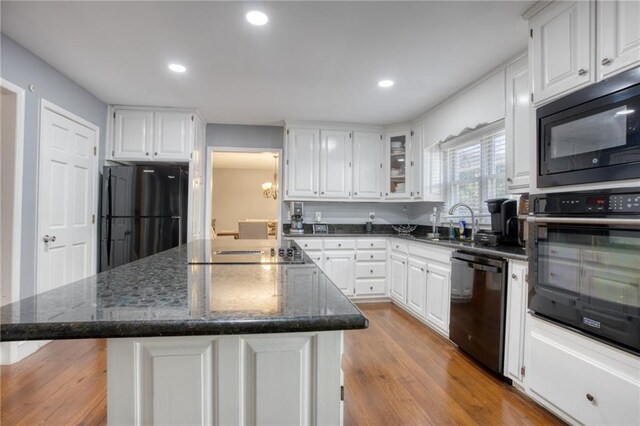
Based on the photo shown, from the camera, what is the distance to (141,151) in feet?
12.2

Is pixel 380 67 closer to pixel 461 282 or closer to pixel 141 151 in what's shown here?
pixel 461 282

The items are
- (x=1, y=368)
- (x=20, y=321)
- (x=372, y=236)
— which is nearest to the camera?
(x=20, y=321)

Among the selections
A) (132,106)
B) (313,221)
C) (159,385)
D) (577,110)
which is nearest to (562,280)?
(577,110)

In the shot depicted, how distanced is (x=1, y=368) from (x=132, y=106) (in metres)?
2.74

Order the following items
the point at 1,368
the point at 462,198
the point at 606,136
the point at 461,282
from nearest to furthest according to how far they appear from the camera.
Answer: the point at 606,136, the point at 1,368, the point at 461,282, the point at 462,198

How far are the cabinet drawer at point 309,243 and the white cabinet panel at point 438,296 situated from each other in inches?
53.1

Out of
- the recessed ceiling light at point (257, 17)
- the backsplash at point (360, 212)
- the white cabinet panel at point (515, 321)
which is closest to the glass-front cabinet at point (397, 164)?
the backsplash at point (360, 212)

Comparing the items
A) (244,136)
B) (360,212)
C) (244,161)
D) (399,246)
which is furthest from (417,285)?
(244,161)

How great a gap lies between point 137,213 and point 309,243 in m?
1.94

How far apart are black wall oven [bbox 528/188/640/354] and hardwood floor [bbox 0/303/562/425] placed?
0.64 metres

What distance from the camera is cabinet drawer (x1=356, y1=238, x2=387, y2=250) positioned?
13.2 feet

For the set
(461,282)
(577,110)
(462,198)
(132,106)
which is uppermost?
(132,106)

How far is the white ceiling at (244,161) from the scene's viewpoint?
278 inches

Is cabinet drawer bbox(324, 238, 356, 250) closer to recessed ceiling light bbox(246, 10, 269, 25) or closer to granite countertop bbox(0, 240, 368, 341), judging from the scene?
recessed ceiling light bbox(246, 10, 269, 25)
